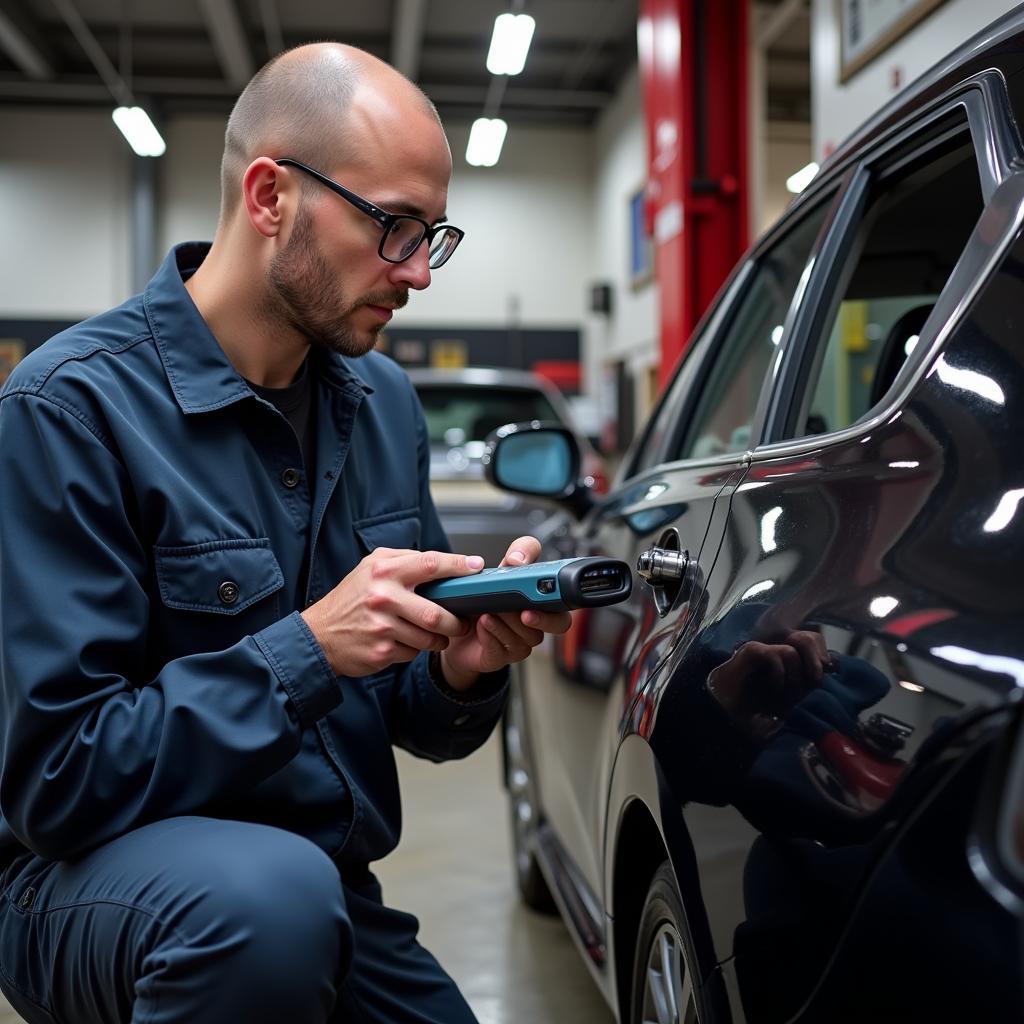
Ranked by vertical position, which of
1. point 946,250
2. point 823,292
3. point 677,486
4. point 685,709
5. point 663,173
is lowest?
point 685,709

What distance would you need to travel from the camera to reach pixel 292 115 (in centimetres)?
150

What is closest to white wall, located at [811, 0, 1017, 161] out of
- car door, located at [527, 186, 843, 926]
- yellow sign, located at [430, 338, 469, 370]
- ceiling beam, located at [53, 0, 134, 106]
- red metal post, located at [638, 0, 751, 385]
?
red metal post, located at [638, 0, 751, 385]

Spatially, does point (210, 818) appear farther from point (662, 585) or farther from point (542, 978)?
point (542, 978)

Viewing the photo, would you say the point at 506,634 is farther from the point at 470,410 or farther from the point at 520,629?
the point at 470,410

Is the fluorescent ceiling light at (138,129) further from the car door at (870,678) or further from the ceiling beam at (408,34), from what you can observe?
the car door at (870,678)

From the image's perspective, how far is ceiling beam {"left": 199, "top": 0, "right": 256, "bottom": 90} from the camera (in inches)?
405

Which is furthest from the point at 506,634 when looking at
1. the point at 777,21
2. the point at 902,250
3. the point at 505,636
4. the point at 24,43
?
the point at 24,43

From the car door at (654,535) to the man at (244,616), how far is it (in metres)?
0.17

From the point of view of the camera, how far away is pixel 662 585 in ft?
4.59

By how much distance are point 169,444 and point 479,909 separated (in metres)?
1.82

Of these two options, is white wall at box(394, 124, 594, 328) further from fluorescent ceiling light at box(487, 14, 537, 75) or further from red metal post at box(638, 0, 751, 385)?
red metal post at box(638, 0, 751, 385)

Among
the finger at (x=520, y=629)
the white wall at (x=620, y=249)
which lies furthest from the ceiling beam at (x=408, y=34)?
the finger at (x=520, y=629)

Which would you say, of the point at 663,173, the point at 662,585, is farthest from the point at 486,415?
the point at 662,585

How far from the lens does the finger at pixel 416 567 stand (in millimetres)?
1249
